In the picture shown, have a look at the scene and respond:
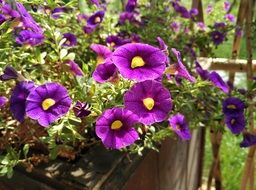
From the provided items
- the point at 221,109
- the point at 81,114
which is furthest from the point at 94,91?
the point at 221,109

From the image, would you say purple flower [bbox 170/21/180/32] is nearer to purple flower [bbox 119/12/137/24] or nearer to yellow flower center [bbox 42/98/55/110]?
purple flower [bbox 119/12/137/24]

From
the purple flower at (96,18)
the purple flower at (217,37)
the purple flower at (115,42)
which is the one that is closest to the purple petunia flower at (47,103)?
the purple flower at (115,42)

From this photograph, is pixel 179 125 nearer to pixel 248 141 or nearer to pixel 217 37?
pixel 248 141

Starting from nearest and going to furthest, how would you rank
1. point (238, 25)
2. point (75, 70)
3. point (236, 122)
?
point (75, 70), point (236, 122), point (238, 25)

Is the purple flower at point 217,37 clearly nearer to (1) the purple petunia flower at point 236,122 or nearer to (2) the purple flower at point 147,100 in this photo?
(1) the purple petunia flower at point 236,122

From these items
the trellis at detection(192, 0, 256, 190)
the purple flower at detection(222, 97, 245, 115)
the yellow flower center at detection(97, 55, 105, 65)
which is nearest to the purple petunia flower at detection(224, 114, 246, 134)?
the purple flower at detection(222, 97, 245, 115)

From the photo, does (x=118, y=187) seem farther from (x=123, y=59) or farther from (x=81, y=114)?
(x=123, y=59)

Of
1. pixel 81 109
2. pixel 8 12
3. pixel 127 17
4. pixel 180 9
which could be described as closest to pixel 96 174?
pixel 81 109
